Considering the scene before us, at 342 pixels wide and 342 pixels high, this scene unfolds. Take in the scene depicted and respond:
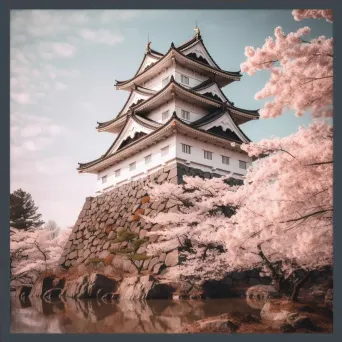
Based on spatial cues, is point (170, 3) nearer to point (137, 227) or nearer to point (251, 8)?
point (251, 8)

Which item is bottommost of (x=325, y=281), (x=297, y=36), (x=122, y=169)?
(x=325, y=281)

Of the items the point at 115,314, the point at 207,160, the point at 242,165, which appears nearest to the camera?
the point at 115,314

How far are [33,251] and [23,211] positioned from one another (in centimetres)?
123

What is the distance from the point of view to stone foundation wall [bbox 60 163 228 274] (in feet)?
21.9

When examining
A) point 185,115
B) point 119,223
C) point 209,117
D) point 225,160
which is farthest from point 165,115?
point 119,223

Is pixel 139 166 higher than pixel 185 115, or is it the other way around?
pixel 185 115

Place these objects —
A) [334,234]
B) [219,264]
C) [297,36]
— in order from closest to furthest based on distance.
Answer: [297,36], [334,234], [219,264]

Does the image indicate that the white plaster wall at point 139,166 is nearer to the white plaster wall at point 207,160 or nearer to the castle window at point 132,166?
the castle window at point 132,166

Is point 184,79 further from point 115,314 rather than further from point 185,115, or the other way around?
point 115,314

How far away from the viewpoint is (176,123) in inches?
298

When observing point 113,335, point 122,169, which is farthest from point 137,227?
point 113,335

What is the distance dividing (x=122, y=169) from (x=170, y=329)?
4.50 m

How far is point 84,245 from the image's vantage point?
7609 mm

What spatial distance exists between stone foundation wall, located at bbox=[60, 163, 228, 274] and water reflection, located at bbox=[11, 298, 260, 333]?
86 cm
